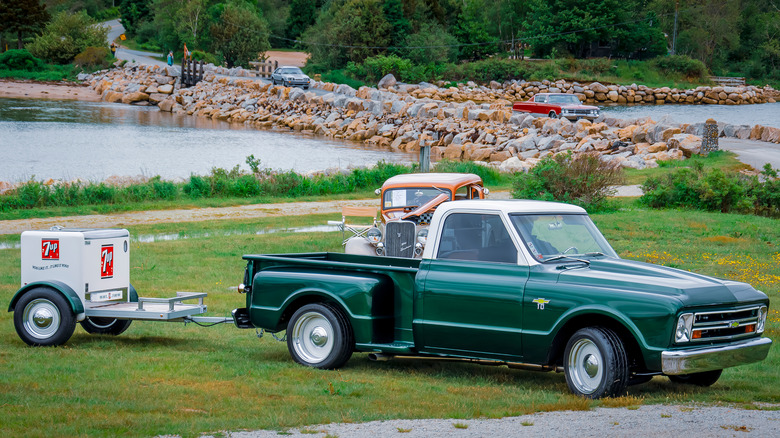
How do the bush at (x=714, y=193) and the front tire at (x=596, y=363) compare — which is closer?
the front tire at (x=596, y=363)

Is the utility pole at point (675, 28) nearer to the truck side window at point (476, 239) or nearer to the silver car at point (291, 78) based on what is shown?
the silver car at point (291, 78)

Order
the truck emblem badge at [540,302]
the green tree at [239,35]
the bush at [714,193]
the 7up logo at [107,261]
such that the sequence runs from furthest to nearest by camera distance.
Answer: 1. the green tree at [239,35]
2. the bush at [714,193]
3. the 7up logo at [107,261]
4. the truck emblem badge at [540,302]

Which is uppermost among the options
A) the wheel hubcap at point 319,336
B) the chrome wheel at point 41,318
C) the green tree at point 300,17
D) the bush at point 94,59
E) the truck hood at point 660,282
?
the green tree at point 300,17

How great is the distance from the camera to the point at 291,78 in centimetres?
7369

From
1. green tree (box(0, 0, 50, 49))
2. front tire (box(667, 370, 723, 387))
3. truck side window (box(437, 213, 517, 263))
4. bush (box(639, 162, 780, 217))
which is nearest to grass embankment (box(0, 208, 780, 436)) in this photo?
front tire (box(667, 370, 723, 387))

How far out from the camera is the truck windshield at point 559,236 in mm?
8188

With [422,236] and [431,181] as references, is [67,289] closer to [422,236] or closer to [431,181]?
[422,236]

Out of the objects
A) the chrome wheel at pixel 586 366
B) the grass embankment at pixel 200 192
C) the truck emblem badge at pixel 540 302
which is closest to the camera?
the chrome wheel at pixel 586 366

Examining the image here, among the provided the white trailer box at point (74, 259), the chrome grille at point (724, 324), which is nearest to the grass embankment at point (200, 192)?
the white trailer box at point (74, 259)

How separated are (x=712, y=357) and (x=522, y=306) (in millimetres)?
1663

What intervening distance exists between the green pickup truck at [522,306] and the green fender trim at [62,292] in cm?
176

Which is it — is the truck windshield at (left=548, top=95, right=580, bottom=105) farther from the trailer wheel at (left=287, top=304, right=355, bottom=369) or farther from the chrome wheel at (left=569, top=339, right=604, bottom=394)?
the chrome wheel at (left=569, top=339, right=604, bottom=394)

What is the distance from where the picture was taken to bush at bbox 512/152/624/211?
902 inches

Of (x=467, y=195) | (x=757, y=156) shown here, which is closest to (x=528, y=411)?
(x=467, y=195)
